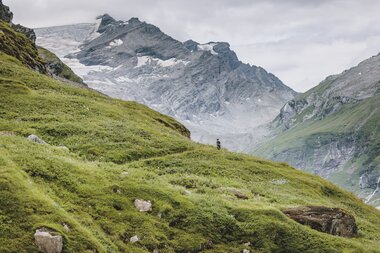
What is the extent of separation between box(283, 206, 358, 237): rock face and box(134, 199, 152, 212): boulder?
1240 cm

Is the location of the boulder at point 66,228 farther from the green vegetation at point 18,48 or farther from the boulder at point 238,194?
the green vegetation at point 18,48

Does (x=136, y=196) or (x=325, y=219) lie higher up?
(x=325, y=219)

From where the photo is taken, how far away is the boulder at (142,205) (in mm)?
36125

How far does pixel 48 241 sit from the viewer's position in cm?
2609

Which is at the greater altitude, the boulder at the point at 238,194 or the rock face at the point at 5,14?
the rock face at the point at 5,14

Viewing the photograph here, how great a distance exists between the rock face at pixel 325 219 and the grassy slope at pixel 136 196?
5.48 ft

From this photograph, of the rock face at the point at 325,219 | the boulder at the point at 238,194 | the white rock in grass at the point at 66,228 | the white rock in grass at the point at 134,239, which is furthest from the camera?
the boulder at the point at 238,194

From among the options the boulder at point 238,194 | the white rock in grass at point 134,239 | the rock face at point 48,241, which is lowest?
the white rock in grass at point 134,239

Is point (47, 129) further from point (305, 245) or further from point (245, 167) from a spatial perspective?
point (305, 245)

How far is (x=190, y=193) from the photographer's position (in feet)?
137

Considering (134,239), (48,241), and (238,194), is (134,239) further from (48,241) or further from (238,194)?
(238,194)

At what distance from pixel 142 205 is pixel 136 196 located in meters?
1.10

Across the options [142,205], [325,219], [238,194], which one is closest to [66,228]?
[142,205]

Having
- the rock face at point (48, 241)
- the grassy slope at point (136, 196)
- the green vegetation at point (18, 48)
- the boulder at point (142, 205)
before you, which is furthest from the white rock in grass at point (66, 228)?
the green vegetation at point (18, 48)
